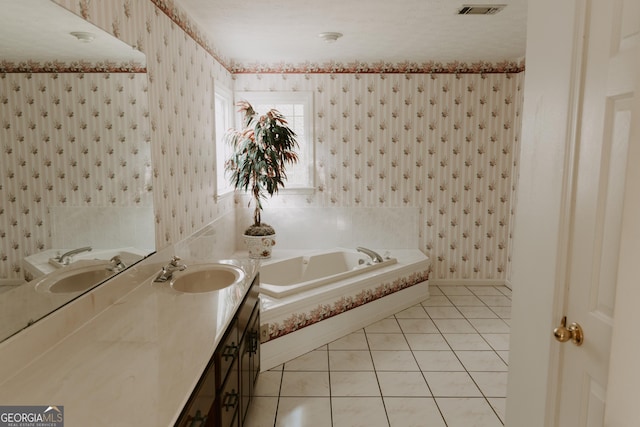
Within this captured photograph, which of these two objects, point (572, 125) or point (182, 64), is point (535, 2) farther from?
point (182, 64)

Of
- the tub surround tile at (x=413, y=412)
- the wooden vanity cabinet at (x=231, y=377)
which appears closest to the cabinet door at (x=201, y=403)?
the wooden vanity cabinet at (x=231, y=377)

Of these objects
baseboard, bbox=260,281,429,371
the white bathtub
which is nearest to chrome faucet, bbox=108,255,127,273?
baseboard, bbox=260,281,429,371

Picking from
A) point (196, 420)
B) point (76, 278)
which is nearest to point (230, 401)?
point (196, 420)

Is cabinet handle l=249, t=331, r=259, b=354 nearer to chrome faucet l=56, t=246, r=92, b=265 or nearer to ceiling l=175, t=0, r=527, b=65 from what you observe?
chrome faucet l=56, t=246, r=92, b=265

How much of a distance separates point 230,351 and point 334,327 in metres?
1.80

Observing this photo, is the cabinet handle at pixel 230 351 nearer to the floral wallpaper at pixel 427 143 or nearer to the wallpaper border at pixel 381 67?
the floral wallpaper at pixel 427 143

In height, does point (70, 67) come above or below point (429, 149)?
above

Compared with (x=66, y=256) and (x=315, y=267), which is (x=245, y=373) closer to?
(x=66, y=256)

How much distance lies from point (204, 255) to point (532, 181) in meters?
2.65

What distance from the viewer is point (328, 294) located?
11.1ft

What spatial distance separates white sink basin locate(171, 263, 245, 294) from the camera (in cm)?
238

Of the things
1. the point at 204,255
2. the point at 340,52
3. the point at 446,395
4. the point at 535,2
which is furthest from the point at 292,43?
the point at 446,395

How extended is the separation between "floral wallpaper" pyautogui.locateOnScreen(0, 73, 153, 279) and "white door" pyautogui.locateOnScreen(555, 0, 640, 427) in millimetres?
1799

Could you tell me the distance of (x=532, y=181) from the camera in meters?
1.59
